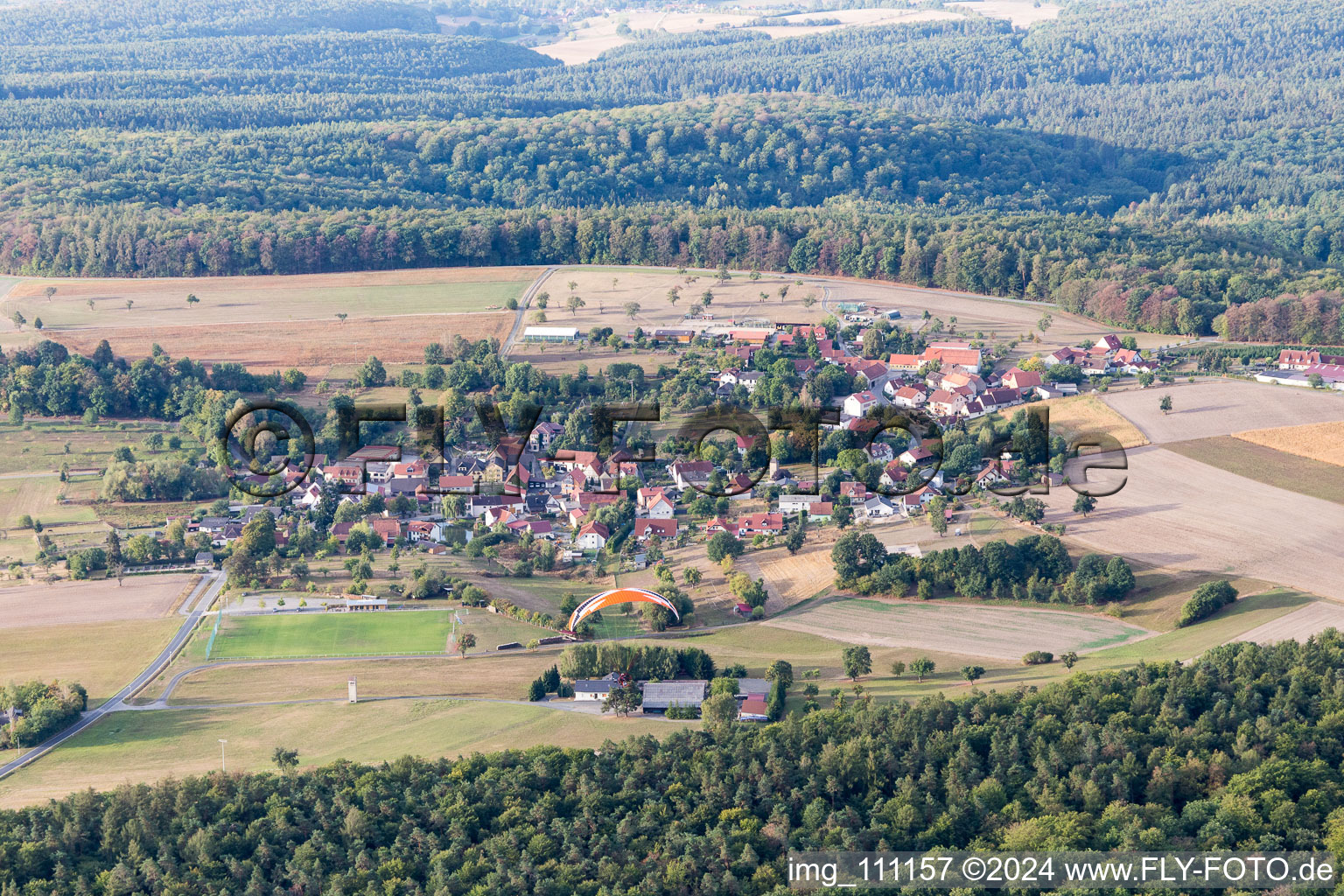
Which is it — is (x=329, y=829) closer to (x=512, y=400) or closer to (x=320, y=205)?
(x=512, y=400)

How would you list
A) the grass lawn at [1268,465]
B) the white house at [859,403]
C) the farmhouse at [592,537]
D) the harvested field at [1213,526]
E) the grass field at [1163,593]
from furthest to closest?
the white house at [859,403] → the grass lawn at [1268,465] → the farmhouse at [592,537] → the harvested field at [1213,526] → the grass field at [1163,593]

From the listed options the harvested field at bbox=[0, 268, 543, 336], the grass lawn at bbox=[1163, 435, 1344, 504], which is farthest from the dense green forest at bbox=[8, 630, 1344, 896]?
the harvested field at bbox=[0, 268, 543, 336]

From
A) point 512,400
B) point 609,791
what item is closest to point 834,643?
point 609,791

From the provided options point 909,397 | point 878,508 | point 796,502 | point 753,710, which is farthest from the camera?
point 909,397

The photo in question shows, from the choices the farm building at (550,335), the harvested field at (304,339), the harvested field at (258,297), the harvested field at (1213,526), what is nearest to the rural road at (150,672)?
the harvested field at (304,339)

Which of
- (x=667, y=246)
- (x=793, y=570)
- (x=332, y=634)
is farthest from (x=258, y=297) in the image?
(x=793, y=570)

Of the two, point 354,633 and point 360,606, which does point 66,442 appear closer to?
point 360,606

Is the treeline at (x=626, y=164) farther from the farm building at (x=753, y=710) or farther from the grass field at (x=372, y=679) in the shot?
the farm building at (x=753, y=710)
